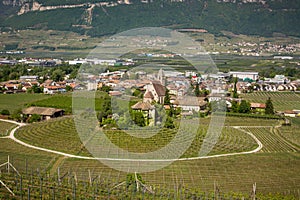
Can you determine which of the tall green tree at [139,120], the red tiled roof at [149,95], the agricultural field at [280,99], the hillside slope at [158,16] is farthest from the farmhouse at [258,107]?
the hillside slope at [158,16]

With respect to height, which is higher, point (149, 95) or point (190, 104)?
point (149, 95)

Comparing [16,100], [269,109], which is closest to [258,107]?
[269,109]

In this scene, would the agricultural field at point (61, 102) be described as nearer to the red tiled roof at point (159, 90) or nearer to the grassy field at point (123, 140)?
the red tiled roof at point (159, 90)

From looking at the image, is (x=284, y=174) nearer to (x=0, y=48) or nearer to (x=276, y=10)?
(x=0, y=48)

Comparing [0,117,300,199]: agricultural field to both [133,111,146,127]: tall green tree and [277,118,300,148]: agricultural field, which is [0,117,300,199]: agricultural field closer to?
Result: [277,118,300,148]: agricultural field

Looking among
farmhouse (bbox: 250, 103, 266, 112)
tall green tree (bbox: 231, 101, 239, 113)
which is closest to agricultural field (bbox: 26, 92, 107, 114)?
tall green tree (bbox: 231, 101, 239, 113)

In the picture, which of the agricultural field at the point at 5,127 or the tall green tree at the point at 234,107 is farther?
the tall green tree at the point at 234,107

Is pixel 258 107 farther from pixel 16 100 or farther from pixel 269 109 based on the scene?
pixel 16 100
